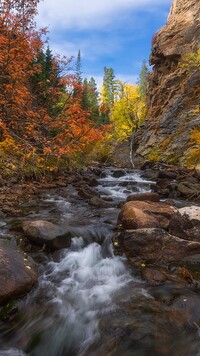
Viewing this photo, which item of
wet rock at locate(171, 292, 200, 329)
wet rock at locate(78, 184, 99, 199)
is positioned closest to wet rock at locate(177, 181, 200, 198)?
wet rock at locate(78, 184, 99, 199)

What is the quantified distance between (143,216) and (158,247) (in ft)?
3.70

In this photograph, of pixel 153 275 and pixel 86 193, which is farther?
pixel 86 193

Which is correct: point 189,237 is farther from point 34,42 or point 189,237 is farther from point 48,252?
point 34,42

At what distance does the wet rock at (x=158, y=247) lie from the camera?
6.14 metres

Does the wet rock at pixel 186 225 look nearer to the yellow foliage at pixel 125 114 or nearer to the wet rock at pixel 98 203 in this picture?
the wet rock at pixel 98 203

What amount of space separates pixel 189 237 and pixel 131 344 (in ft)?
11.1

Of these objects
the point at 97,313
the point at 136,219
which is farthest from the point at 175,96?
the point at 97,313

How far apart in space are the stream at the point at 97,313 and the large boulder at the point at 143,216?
0.97 m

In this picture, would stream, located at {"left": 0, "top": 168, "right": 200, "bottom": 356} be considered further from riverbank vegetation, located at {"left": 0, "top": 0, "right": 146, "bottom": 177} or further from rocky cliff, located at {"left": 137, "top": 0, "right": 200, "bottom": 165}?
rocky cliff, located at {"left": 137, "top": 0, "right": 200, "bottom": 165}

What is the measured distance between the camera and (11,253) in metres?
4.91

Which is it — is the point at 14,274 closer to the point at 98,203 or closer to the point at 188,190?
the point at 98,203

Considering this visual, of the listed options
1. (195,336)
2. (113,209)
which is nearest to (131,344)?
(195,336)

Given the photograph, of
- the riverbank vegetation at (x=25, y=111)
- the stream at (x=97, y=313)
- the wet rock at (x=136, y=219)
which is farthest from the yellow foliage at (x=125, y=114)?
the stream at (x=97, y=313)

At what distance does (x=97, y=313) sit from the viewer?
4586 millimetres
